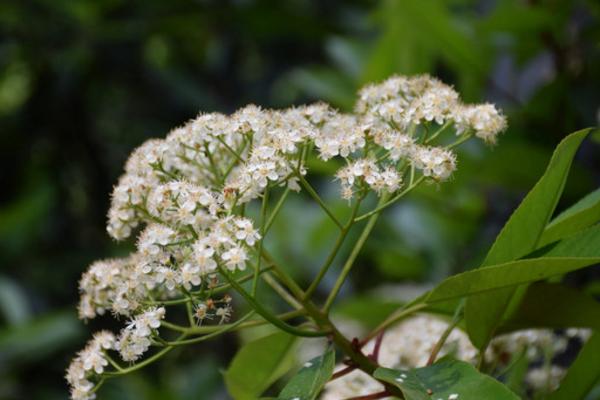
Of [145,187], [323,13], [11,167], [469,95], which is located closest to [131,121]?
[11,167]

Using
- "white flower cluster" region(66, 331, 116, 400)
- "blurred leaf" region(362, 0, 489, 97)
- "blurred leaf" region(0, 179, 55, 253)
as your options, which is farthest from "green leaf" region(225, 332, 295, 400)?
"blurred leaf" region(0, 179, 55, 253)

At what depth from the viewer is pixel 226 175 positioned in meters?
1.50

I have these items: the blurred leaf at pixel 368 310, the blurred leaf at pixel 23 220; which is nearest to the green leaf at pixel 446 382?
the blurred leaf at pixel 368 310

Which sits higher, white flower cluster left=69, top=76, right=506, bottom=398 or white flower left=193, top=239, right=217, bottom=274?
white flower cluster left=69, top=76, right=506, bottom=398

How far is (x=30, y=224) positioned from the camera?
423cm

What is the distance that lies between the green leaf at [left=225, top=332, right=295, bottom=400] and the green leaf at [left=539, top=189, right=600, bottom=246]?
1.63 ft

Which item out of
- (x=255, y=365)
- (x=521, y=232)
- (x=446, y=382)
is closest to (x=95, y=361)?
(x=255, y=365)

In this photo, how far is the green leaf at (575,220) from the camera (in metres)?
1.37

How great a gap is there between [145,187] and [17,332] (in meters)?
2.71

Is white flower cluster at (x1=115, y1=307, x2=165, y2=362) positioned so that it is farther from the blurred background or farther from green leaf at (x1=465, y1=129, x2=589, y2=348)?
the blurred background

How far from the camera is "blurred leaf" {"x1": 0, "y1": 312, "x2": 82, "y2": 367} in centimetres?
388

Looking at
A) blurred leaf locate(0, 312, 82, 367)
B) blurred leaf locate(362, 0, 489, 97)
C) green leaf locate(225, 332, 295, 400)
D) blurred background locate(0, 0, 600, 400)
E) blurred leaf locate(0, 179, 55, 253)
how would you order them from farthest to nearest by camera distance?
1. blurred leaf locate(0, 179, 55, 253)
2. blurred leaf locate(0, 312, 82, 367)
3. blurred background locate(0, 0, 600, 400)
4. blurred leaf locate(362, 0, 489, 97)
5. green leaf locate(225, 332, 295, 400)

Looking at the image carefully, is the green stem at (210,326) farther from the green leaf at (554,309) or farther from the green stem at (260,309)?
the green leaf at (554,309)

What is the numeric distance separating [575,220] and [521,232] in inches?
3.6
